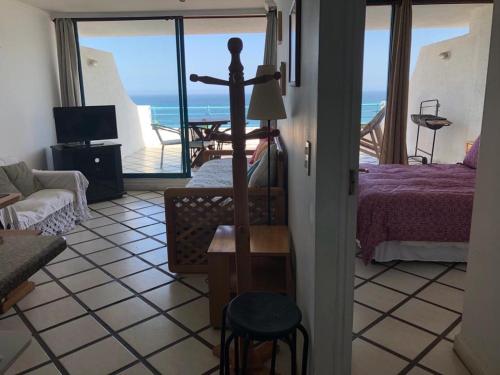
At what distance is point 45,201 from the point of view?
11.5 feet

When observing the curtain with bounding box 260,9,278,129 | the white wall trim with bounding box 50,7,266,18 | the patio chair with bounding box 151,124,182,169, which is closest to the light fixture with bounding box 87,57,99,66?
the white wall trim with bounding box 50,7,266,18

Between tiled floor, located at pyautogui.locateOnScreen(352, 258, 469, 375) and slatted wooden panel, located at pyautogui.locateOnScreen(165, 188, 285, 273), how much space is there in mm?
1076

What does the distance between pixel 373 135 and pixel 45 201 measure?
17.2 feet

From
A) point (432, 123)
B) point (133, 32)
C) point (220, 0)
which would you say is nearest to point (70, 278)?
point (220, 0)

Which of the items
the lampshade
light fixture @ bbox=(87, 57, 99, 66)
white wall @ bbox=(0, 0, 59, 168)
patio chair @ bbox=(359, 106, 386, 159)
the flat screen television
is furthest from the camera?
patio chair @ bbox=(359, 106, 386, 159)

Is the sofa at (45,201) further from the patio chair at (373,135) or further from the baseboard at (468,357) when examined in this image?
the patio chair at (373,135)

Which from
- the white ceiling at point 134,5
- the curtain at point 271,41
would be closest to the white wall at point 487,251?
the curtain at point 271,41

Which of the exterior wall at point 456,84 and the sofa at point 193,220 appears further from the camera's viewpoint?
the exterior wall at point 456,84

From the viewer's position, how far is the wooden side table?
2.11 metres

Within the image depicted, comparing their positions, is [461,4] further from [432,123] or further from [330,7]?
[330,7]

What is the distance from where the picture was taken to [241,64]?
5.27 feet

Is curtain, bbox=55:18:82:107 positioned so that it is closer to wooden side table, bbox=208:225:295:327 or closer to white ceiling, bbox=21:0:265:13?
white ceiling, bbox=21:0:265:13

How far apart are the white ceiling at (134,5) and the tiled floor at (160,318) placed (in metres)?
2.87

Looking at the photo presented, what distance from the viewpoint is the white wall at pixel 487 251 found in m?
1.60
